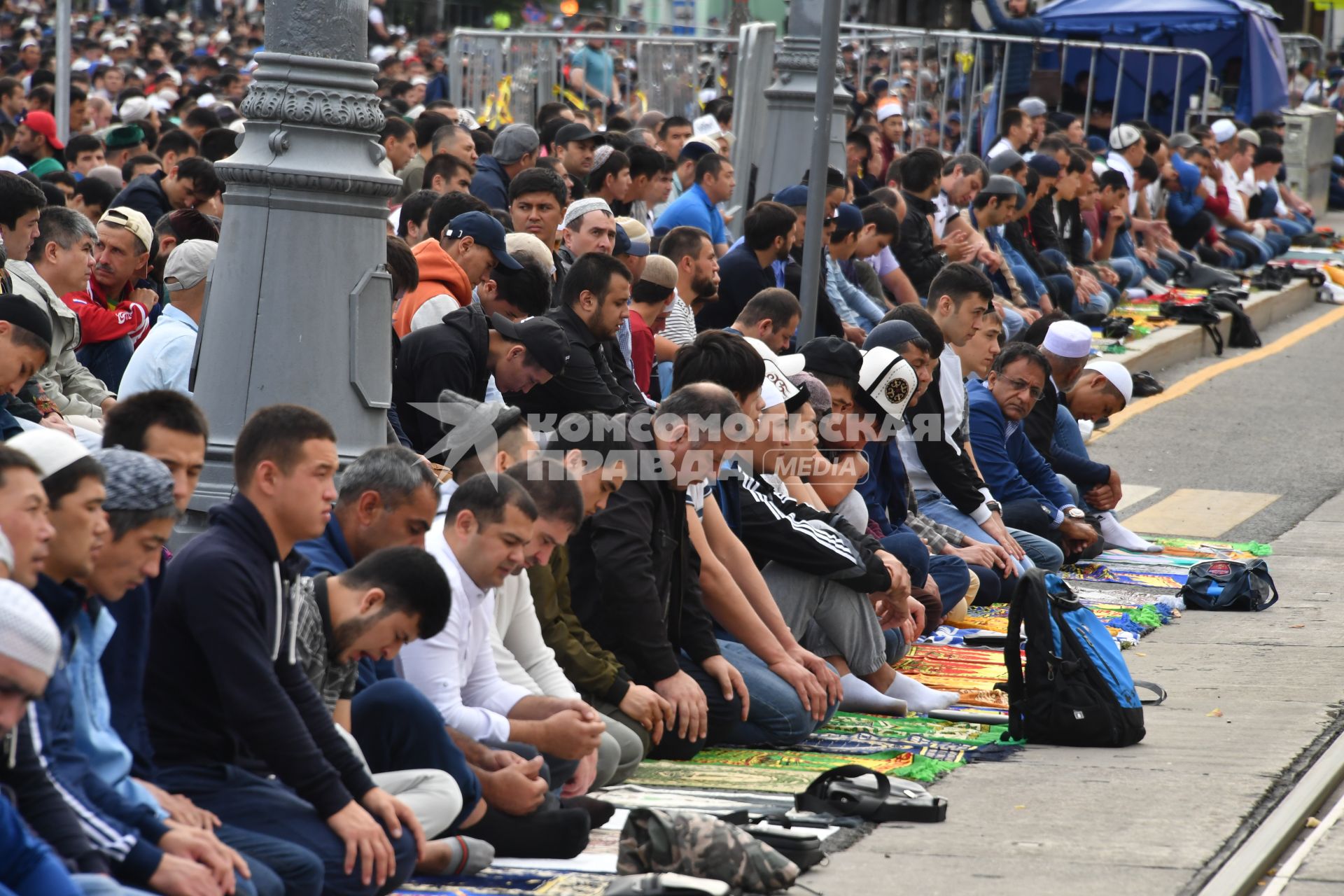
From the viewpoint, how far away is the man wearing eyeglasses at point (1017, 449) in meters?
10.5

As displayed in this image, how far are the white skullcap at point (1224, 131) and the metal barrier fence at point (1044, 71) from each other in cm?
121

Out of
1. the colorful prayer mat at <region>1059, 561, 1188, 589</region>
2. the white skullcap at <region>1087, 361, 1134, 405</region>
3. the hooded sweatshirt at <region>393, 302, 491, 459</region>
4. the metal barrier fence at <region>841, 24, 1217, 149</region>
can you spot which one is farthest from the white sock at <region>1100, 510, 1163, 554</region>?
the metal barrier fence at <region>841, 24, 1217, 149</region>

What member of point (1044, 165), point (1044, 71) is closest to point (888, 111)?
point (1044, 165)

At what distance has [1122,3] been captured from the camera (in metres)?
28.3

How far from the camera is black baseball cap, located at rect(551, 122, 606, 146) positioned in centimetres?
1331

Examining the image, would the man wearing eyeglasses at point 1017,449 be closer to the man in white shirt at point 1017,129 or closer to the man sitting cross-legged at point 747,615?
the man sitting cross-legged at point 747,615

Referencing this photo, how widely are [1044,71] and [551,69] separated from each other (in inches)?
316

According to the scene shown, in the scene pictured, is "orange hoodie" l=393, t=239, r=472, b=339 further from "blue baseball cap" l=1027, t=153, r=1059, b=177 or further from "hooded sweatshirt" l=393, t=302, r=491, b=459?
"blue baseball cap" l=1027, t=153, r=1059, b=177

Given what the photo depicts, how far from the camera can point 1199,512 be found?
1254 centimetres

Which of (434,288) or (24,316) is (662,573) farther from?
(24,316)

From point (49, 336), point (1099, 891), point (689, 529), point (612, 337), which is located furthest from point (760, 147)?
point (1099, 891)

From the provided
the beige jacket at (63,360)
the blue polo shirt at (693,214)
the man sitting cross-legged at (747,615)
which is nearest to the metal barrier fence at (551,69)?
the blue polo shirt at (693,214)

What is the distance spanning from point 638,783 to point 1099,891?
170cm

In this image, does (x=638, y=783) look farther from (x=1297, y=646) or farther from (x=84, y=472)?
(x=1297, y=646)
